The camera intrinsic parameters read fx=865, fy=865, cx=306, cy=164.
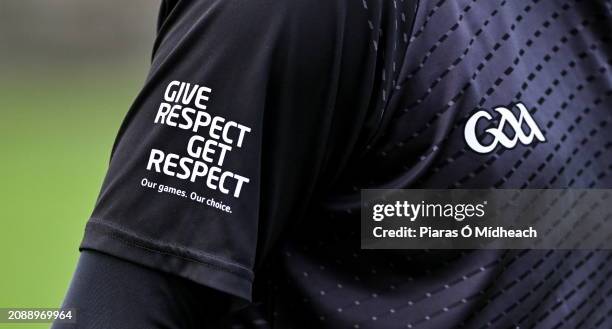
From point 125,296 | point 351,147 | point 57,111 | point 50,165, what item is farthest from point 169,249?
point 57,111

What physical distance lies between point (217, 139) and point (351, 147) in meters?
0.11

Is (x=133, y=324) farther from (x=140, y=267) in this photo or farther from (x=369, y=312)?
(x=369, y=312)

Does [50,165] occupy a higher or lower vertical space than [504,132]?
higher

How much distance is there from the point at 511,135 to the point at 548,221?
9 centimetres

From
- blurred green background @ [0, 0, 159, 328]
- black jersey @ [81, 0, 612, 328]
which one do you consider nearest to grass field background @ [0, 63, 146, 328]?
blurred green background @ [0, 0, 159, 328]

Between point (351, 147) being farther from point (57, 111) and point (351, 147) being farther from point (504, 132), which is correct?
point (57, 111)

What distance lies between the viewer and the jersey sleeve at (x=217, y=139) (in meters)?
0.61

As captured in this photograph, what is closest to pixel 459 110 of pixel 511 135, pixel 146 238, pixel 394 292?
pixel 511 135

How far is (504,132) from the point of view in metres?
0.72

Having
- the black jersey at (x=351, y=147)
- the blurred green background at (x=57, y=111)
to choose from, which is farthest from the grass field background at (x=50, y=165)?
the black jersey at (x=351, y=147)

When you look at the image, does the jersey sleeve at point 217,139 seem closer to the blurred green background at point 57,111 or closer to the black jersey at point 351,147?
the black jersey at point 351,147

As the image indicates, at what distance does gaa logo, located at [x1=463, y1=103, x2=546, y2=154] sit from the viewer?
0.70 m

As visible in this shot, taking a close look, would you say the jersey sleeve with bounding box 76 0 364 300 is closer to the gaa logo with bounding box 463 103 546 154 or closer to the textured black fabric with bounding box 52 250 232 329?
the textured black fabric with bounding box 52 250 232 329

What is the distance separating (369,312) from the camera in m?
0.70
